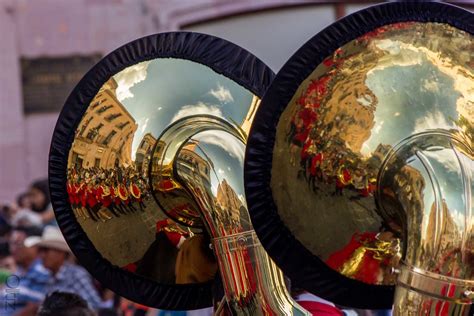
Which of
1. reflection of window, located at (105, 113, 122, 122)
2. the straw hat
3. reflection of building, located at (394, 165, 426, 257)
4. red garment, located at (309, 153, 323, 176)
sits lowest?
the straw hat

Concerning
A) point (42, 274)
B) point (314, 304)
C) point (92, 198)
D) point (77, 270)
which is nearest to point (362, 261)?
point (92, 198)

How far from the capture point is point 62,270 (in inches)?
176

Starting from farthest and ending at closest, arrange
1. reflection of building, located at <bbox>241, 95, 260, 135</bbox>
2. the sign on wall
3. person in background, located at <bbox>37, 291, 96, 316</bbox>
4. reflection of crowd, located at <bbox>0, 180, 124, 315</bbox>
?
the sign on wall → reflection of crowd, located at <bbox>0, 180, 124, 315</bbox> → person in background, located at <bbox>37, 291, 96, 316</bbox> → reflection of building, located at <bbox>241, 95, 260, 135</bbox>

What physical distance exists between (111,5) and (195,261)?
9.05 metres

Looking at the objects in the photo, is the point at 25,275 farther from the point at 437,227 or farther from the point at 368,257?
the point at 437,227

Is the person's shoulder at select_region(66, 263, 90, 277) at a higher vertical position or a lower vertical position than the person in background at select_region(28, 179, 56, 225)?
lower

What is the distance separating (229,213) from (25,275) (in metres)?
3.44

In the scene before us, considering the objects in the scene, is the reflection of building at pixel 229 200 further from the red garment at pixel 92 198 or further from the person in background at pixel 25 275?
the person in background at pixel 25 275

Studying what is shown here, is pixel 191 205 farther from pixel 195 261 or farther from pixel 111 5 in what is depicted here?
pixel 111 5

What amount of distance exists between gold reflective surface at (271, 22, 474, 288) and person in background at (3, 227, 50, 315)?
2.01m

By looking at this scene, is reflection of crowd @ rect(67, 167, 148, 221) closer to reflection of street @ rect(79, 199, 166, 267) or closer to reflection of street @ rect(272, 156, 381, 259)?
reflection of street @ rect(79, 199, 166, 267)

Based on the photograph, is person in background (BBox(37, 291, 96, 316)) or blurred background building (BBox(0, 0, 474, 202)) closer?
person in background (BBox(37, 291, 96, 316))

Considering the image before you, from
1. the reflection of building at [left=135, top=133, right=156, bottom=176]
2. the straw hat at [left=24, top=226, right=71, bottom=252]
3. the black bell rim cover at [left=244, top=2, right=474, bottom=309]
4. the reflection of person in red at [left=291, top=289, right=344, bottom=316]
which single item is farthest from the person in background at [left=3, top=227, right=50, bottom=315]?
the black bell rim cover at [left=244, top=2, right=474, bottom=309]

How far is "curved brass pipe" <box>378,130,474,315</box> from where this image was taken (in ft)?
4.05
